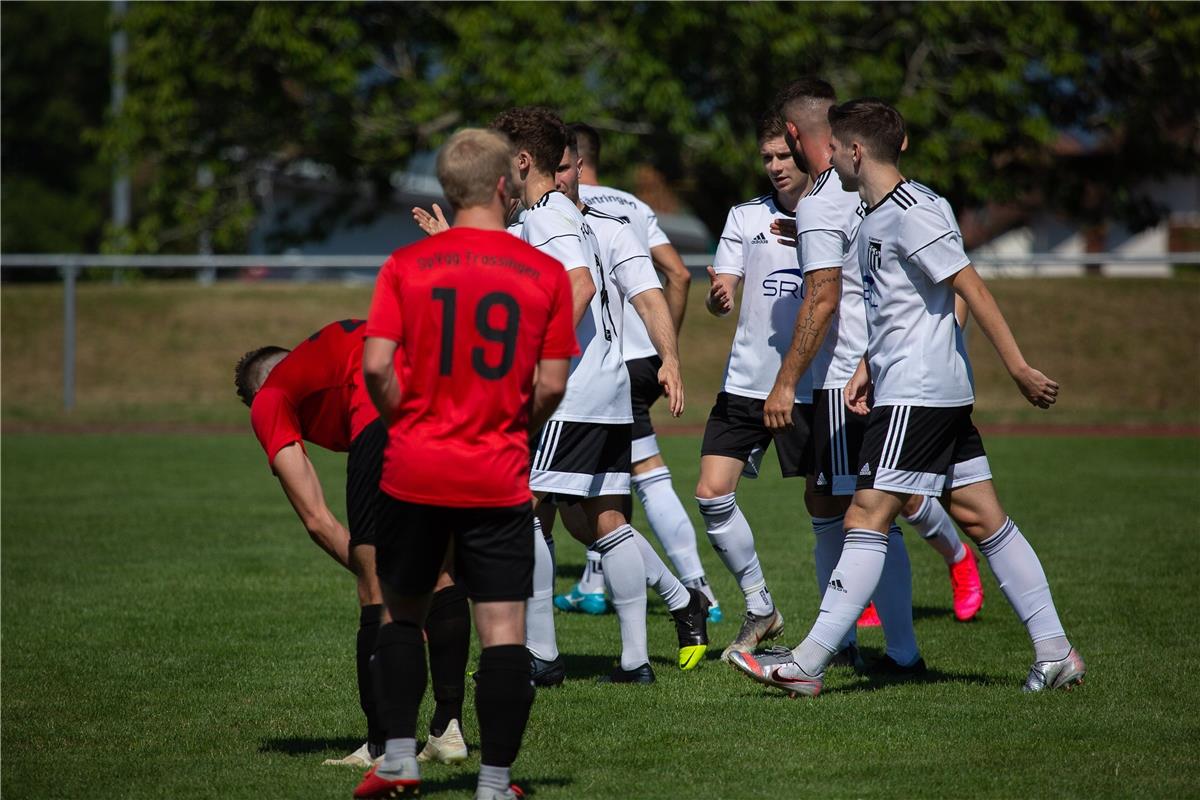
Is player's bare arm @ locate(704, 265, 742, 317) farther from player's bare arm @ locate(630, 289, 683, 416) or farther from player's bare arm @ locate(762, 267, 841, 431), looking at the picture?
player's bare arm @ locate(762, 267, 841, 431)

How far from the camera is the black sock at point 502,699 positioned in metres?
3.87

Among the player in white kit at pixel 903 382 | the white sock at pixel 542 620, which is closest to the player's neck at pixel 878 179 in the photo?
the player in white kit at pixel 903 382

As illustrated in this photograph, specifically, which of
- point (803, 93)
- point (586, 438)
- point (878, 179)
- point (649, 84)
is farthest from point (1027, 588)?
point (649, 84)

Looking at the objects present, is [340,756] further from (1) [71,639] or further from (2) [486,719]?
(1) [71,639]

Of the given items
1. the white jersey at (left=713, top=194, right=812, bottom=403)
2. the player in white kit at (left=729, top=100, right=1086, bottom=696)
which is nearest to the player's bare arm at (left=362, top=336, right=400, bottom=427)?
the player in white kit at (left=729, top=100, right=1086, bottom=696)

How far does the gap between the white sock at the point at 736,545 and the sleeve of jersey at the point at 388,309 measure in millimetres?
2802

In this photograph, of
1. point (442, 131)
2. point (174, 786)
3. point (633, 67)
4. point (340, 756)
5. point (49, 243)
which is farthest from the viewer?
point (49, 243)

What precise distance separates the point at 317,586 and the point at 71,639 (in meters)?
1.67

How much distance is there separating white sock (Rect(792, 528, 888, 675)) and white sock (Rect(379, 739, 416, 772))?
5.96 ft

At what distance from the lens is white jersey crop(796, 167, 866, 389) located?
5.54 meters

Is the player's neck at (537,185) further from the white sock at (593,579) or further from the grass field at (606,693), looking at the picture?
the white sock at (593,579)

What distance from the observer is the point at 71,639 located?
6.70 metres

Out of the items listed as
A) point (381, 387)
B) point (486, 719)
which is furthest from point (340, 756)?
point (381, 387)

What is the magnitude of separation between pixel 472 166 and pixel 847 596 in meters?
2.34
